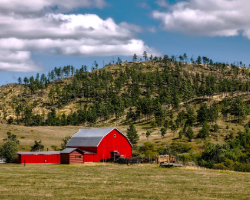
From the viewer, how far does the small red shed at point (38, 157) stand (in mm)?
62469

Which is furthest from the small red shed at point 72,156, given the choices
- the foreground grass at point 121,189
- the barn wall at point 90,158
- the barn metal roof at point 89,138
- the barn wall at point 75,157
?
the foreground grass at point 121,189

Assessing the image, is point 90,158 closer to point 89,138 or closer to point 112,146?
point 89,138

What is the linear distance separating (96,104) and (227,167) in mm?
143212

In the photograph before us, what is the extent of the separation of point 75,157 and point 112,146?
1059 cm

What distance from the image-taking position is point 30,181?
32.0 meters

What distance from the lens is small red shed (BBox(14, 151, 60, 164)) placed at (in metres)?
62.5

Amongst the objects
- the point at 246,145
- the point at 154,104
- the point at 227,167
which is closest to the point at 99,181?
the point at 227,167

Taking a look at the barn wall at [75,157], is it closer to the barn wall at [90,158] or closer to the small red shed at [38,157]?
the barn wall at [90,158]

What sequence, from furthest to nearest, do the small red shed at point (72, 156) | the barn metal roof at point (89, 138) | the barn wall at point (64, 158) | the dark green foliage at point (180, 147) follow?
1. the dark green foliage at point (180, 147)
2. the barn metal roof at point (89, 138)
3. the barn wall at point (64, 158)
4. the small red shed at point (72, 156)

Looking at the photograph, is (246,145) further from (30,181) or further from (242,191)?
(30,181)

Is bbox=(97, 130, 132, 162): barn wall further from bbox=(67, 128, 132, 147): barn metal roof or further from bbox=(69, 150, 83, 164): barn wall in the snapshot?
bbox=(69, 150, 83, 164): barn wall

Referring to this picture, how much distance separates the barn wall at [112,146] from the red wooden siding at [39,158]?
8.94 metres

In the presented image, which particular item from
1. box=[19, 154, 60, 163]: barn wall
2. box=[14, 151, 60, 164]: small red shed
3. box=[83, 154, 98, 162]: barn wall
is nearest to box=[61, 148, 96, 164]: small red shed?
box=[83, 154, 98, 162]: barn wall

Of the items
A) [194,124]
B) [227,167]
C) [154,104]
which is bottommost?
[227,167]
